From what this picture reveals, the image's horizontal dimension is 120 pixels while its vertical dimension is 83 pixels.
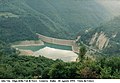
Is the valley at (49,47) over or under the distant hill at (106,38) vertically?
under

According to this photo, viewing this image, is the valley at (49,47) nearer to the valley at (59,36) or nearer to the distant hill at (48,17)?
the valley at (59,36)

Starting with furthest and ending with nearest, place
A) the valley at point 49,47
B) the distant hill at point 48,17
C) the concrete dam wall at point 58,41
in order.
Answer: the distant hill at point 48,17, the concrete dam wall at point 58,41, the valley at point 49,47

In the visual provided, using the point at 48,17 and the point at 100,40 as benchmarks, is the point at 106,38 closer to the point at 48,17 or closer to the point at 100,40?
the point at 100,40

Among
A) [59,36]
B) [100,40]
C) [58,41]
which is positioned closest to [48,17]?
[59,36]

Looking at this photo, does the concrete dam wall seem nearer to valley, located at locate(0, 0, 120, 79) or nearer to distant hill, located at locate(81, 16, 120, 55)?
valley, located at locate(0, 0, 120, 79)

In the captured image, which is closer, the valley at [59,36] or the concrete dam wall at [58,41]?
the valley at [59,36]

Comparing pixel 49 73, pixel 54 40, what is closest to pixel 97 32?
pixel 54 40

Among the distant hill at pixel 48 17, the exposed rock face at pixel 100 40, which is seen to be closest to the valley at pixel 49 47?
the distant hill at pixel 48 17

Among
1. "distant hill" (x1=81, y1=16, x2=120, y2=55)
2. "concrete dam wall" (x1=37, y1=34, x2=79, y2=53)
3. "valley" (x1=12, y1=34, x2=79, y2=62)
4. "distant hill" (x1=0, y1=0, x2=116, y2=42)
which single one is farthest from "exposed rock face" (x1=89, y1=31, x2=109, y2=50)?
"distant hill" (x1=0, y1=0, x2=116, y2=42)
